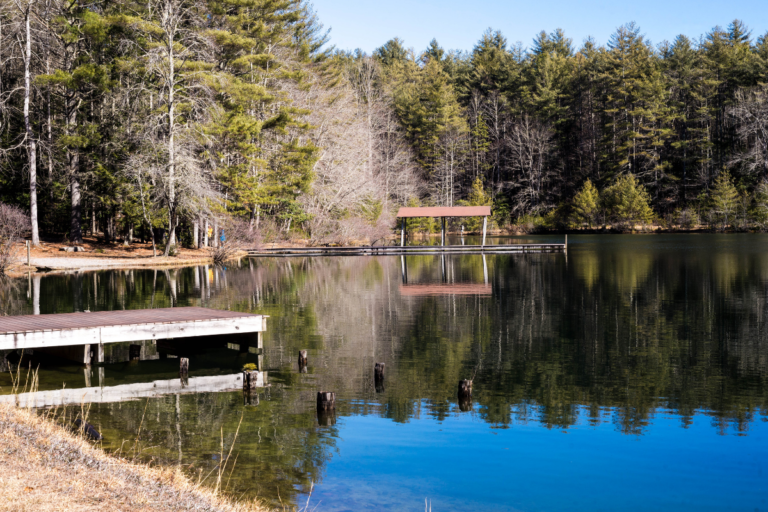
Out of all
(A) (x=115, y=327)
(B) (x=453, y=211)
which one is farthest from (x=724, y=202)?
(A) (x=115, y=327)

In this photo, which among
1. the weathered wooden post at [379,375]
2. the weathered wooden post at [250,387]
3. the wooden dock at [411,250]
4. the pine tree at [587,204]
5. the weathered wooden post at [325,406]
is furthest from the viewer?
the pine tree at [587,204]

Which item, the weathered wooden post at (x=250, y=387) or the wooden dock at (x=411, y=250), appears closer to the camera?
the weathered wooden post at (x=250, y=387)

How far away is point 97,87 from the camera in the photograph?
36219 mm

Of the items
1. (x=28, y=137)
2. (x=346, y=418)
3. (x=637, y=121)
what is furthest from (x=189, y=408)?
(x=637, y=121)

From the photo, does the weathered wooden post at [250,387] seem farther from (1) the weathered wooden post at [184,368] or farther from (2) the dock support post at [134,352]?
(2) the dock support post at [134,352]

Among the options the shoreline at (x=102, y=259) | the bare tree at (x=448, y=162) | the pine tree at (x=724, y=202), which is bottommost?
the shoreline at (x=102, y=259)

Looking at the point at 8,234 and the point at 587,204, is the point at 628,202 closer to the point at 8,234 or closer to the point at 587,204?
the point at 587,204

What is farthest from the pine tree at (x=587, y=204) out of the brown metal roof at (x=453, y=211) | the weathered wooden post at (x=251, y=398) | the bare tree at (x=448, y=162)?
the weathered wooden post at (x=251, y=398)

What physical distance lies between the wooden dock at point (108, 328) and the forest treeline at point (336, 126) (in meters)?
21.5

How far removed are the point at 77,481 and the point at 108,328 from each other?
23.4 ft

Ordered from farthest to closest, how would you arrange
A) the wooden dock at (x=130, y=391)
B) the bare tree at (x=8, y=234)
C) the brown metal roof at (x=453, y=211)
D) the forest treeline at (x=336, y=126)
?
the brown metal roof at (x=453, y=211) → the forest treeline at (x=336, y=126) → the bare tree at (x=8, y=234) → the wooden dock at (x=130, y=391)

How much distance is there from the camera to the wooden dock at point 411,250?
147 feet

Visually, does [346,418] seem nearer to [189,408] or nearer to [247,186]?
[189,408]

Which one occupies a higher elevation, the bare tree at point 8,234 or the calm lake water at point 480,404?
the bare tree at point 8,234
